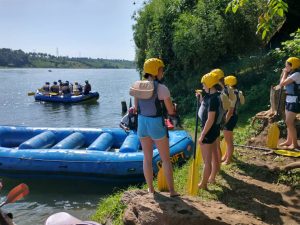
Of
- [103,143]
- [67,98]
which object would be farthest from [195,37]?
[67,98]

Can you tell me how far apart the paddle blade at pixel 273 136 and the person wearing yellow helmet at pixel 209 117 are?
2314mm

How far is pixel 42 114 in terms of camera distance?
2128 cm

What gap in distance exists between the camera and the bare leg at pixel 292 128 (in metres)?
6.66

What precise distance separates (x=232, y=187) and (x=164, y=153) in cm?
157

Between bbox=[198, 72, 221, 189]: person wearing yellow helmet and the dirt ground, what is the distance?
555mm

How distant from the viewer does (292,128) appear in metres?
6.84

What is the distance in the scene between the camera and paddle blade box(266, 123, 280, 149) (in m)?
7.25

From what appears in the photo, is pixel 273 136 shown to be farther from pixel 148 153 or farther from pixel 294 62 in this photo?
pixel 148 153

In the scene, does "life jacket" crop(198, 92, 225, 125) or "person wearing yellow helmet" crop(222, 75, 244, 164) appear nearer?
"life jacket" crop(198, 92, 225, 125)

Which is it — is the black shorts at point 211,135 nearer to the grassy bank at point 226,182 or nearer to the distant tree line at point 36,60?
the grassy bank at point 226,182

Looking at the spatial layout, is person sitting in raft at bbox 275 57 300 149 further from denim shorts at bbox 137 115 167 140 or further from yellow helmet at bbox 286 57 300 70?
denim shorts at bbox 137 115 167 140

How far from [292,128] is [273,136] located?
50 centimetres

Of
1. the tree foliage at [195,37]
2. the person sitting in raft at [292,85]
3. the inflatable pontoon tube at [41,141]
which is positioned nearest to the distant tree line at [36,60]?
the tree foliage at [195,37]

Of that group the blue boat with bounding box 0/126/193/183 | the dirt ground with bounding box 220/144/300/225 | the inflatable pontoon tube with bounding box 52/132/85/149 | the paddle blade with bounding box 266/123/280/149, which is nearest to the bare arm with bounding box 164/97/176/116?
the dirt ground with bounding box 220/144/300/225
